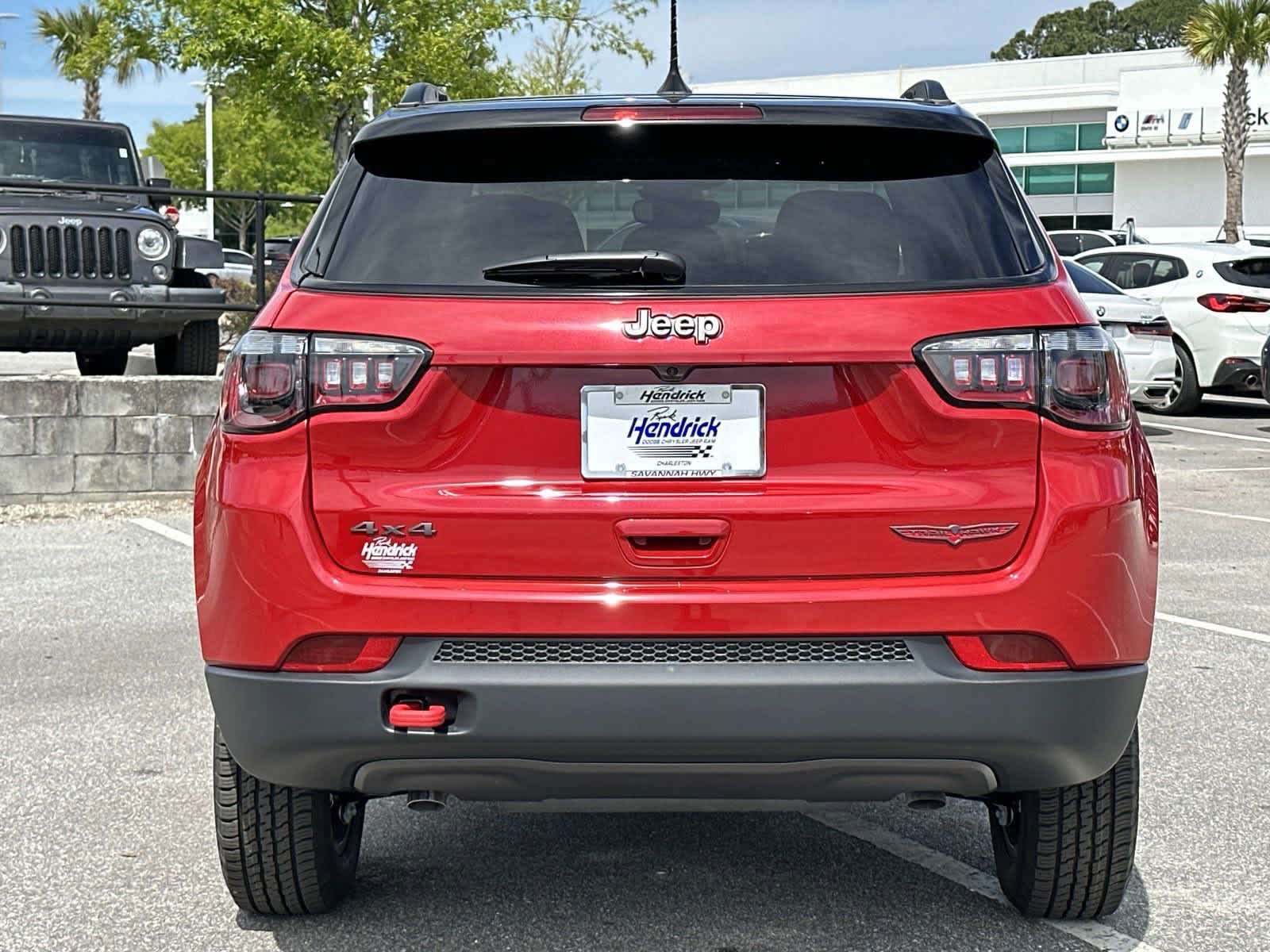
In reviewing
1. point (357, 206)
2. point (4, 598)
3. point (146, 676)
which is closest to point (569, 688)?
point (357, 206)

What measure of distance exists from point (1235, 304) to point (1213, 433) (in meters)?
1.61

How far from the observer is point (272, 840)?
3.58 m

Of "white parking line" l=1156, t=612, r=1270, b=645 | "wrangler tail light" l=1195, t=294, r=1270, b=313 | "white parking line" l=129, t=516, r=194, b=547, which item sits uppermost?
"wrangler tail light" l=1195, t=294, r=1270, b=313

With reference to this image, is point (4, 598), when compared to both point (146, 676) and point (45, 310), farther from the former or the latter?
point (45, 310)

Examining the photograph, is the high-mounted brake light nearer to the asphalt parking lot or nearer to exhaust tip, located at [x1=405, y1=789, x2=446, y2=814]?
exhaust tip, located at [x1=405, y1=789, x2=446, y2=814]

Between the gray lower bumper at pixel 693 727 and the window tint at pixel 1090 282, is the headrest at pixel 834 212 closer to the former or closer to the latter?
the gray lower bumper at pixel 693 727

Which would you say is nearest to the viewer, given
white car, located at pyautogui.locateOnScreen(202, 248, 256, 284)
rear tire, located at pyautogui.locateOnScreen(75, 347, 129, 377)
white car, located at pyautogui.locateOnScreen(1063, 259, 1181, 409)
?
rear tire, located at pyautogui.locateOnScreen(75, 347, 129, 377)

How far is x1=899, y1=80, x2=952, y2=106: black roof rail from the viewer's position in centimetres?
379

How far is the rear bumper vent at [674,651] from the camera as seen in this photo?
306cm

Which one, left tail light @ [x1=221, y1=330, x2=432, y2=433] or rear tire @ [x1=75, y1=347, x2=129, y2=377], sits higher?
left tail light @ [x1=221, y1=330, x2=432, y2=433]

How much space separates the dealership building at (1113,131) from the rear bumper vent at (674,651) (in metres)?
43.5

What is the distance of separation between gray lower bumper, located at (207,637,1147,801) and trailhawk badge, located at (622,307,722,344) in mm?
584

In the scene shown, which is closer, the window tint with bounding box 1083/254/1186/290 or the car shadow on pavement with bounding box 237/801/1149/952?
the car shadow on pavement with bounding box 237/801/1149/952

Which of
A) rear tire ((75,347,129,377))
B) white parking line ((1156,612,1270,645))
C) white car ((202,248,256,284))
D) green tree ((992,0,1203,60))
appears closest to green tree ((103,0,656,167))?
white car ((202,248,256,284))
